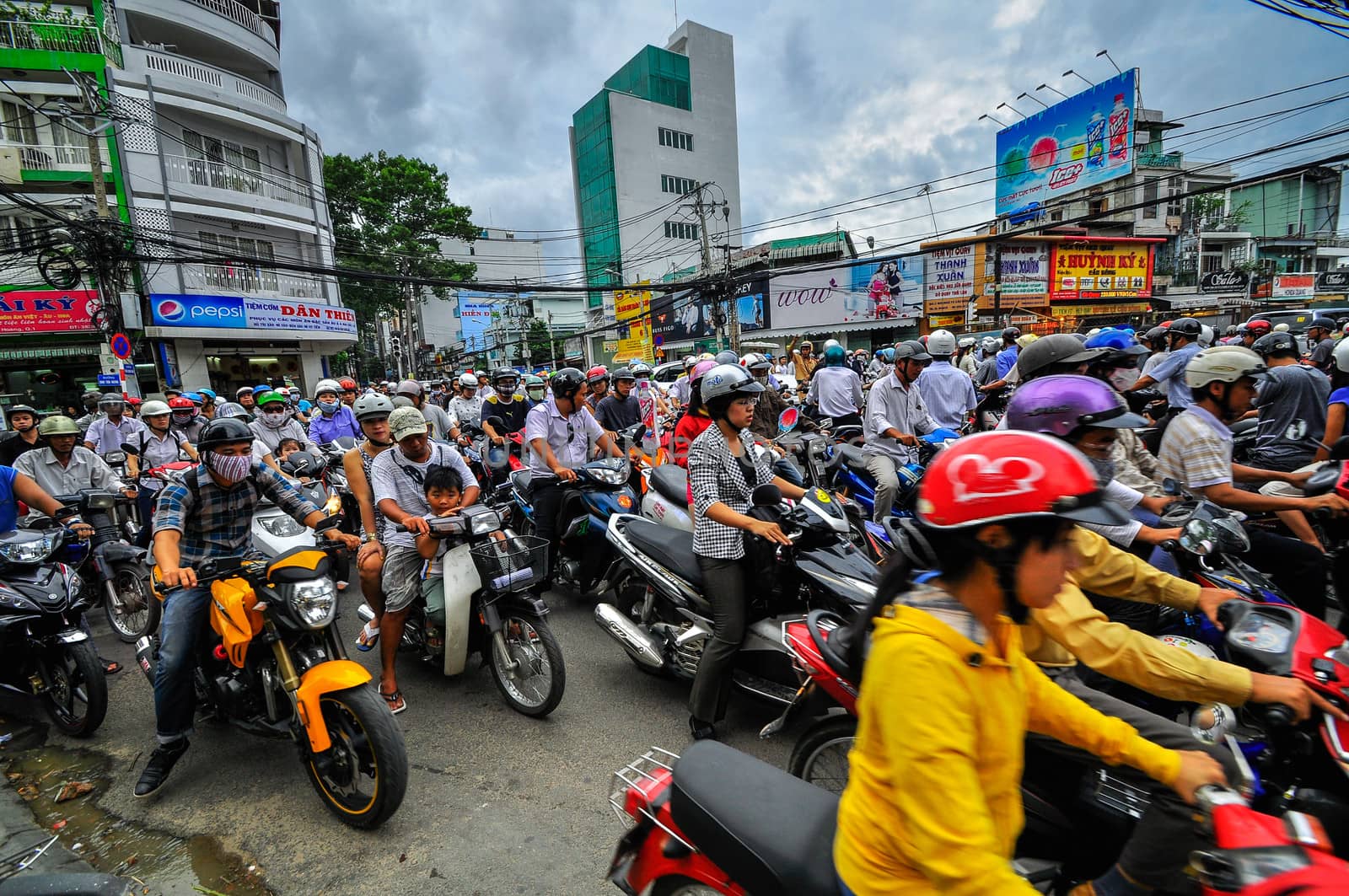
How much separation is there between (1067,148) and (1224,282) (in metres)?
12.1

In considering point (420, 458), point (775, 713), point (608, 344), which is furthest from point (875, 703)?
point (608, 344)

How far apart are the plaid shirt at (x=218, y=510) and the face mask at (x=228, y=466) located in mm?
88

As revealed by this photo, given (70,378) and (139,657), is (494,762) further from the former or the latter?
(70,378)

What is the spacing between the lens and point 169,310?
59.5 ft

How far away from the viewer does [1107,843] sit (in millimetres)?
1805

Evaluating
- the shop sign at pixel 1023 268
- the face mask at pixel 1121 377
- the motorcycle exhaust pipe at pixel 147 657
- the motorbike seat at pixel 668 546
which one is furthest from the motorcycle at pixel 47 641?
the shop sign at pixel 1023 268

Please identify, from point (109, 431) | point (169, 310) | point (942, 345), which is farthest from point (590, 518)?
point (169, 310)

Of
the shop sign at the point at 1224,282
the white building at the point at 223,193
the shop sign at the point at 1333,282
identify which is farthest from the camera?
the shop sign at the point at 1333,282

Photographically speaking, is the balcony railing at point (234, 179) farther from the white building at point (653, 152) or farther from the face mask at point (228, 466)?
the white building at point (653, 152)

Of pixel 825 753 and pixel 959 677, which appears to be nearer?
pixel 959 677

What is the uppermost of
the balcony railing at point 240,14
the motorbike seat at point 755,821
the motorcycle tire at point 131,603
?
the balcony railing at point 240,14

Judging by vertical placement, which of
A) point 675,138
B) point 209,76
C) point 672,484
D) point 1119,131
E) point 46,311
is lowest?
point 672,484

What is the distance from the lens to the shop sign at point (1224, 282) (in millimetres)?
32969

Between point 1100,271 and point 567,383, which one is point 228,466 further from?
point 1100,271
